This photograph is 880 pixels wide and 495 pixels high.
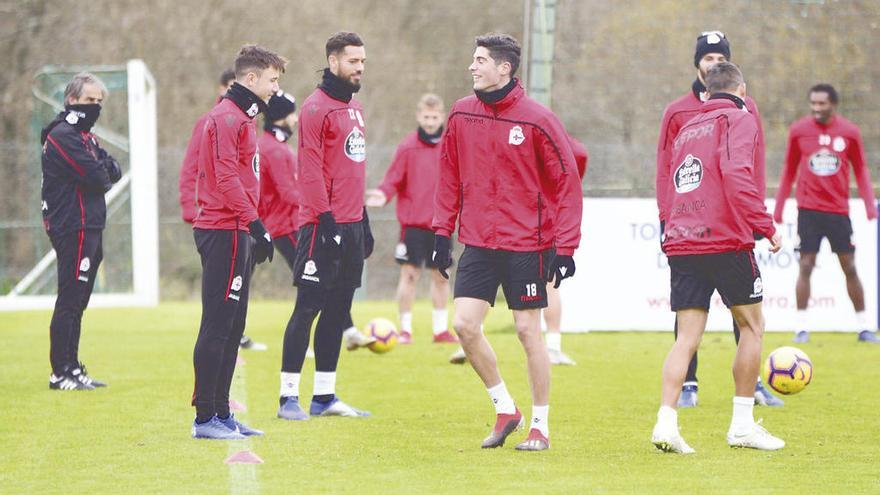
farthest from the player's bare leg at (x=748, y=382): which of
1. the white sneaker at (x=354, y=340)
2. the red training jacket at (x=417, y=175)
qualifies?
the red training jacket at (x=417, y=175)

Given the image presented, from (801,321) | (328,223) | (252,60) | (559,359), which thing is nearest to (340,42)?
(252,60)

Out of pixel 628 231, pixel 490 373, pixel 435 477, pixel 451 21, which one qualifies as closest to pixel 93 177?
pixel 490 373

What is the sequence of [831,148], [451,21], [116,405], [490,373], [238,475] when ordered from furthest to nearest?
[451,21] < [831,148] < [116,405] < [490,373] < [238,475]

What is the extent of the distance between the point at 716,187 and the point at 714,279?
1.60 ft

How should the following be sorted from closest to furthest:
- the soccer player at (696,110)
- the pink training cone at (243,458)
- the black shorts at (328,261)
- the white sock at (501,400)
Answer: the pink training cone at (243,458) < the white sock at (501,400) < the black shorts at (328,261) < the soccer player at (696,110)

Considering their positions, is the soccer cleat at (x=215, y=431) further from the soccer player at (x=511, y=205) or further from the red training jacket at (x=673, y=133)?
the red training jacket at (x=673, y=133)

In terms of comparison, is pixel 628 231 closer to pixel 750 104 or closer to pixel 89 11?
pixel 750 104

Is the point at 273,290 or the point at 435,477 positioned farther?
the point at 273,290

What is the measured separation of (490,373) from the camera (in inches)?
304

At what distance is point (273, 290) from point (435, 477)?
18.6 m

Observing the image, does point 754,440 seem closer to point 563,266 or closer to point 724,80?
point 563,266

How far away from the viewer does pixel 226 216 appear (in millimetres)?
7672

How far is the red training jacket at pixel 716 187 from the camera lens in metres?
7.28

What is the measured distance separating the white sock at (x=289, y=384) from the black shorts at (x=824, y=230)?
21.9 ft
